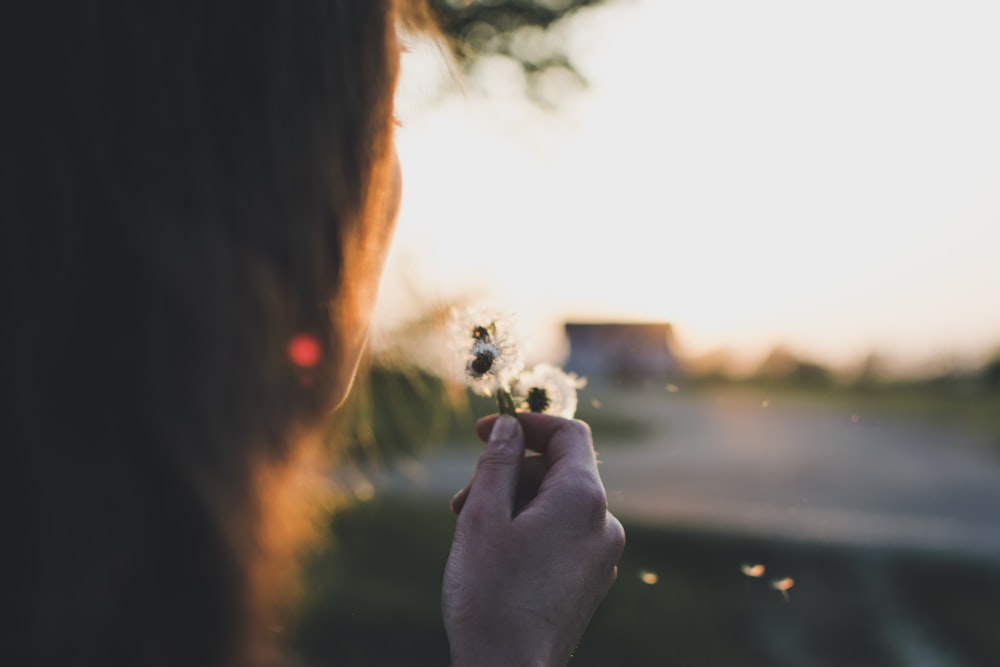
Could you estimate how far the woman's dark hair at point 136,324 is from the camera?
27.2 inches

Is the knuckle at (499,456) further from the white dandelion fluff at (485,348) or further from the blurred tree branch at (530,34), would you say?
the blurred tree branch at (530,34)

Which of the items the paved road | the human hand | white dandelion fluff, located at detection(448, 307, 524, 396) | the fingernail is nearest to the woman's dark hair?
the human hand

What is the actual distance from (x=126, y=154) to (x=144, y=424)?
256 mm

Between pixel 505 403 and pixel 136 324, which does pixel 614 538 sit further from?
pixel 136 324

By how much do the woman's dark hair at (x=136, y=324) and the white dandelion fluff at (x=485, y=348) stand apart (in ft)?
3.27

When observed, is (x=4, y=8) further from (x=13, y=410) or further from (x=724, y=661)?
(x=724, y=661)

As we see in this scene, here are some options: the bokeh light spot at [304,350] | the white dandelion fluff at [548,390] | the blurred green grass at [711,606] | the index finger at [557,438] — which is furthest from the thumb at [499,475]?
the blurred green grass at [711,606]

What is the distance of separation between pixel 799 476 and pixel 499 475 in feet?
47.2

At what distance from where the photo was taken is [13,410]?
2.24 ft

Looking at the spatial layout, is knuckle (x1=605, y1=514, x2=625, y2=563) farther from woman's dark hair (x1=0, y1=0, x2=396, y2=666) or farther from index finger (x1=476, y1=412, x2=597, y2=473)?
woman's dark hair (x1=0, y1=0, x2=396, y2=666)

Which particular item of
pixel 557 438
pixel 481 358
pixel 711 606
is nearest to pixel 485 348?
pixel 481 358

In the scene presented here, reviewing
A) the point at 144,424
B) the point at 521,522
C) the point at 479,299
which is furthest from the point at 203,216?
the point at 479,299

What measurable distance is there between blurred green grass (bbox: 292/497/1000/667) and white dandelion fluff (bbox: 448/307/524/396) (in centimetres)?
433

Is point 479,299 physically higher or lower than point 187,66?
lower
